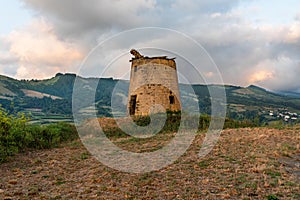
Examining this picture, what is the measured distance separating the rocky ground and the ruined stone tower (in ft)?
36.4

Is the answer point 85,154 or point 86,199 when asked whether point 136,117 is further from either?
point 86,199

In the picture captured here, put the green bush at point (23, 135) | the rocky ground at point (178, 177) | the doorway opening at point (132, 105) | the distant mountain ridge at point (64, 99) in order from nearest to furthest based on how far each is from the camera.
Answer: the rocky ground at point (178, 177), the green bush at point (23, 135), the doorway opening at point (132, 105), the distant mountain ridge at point (64, 99)

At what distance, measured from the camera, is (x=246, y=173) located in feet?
26.9

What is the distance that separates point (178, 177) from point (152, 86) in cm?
1556

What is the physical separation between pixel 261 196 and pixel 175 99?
18.3 metres

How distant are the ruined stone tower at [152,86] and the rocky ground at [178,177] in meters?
11.1

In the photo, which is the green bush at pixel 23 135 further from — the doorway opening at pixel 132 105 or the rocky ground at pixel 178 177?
the doorway opening at pixel 132 105

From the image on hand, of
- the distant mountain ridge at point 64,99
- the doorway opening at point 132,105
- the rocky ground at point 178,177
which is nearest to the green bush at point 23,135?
the rocky ground at point 178,177

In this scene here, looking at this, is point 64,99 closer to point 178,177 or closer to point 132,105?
point 132,105

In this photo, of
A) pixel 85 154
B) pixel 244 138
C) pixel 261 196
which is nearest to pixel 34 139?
pixel 85 154

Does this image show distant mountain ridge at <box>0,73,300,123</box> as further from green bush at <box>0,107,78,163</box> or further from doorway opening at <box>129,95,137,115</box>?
green bush at <box>0,107,78,163</box>

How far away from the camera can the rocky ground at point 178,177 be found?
22.7 feet

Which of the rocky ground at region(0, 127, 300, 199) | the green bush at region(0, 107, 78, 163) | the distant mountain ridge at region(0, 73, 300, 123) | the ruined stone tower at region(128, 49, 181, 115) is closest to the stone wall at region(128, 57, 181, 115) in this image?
the ruined stone tower at region(128, 49, 181, 115)

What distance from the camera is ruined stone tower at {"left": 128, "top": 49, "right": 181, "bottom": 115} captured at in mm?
23312
